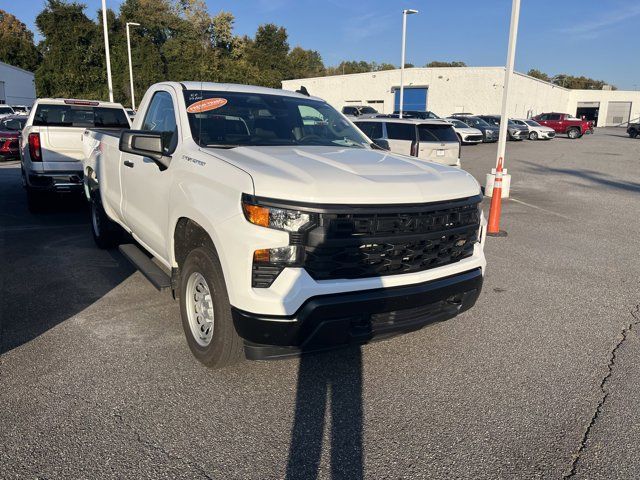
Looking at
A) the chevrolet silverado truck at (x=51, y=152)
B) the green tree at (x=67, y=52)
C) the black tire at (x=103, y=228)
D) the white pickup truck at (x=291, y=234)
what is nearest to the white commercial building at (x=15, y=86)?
the green tree at (x=67, y=52)

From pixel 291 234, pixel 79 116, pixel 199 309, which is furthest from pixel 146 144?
pixel 79 116

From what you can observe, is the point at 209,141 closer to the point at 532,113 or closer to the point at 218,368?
the point at 218,368

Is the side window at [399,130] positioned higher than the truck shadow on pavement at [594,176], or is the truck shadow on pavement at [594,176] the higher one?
the side window at [399,130]

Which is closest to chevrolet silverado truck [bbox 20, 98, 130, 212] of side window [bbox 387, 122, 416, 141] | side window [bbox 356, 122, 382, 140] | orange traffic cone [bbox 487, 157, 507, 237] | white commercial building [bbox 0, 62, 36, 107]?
orange traffic cone [bbox 487, 157, 507, 237]

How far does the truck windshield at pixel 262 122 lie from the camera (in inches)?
159

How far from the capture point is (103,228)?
6.42m

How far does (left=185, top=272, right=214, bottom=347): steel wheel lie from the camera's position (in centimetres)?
347

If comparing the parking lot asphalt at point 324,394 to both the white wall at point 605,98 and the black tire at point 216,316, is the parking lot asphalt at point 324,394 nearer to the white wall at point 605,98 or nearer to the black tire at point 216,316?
the black tire at point 216,316

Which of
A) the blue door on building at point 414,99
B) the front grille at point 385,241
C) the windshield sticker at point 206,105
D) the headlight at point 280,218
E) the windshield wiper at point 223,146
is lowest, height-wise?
the front grille at point 385,241

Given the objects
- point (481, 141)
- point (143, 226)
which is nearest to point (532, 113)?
point (481, 141)

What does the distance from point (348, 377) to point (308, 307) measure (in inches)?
38.5

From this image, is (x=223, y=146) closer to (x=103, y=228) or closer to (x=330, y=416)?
(x=330, y=416)

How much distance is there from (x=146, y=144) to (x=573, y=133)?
144 ft

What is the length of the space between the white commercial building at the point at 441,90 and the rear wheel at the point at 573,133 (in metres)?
10.2
